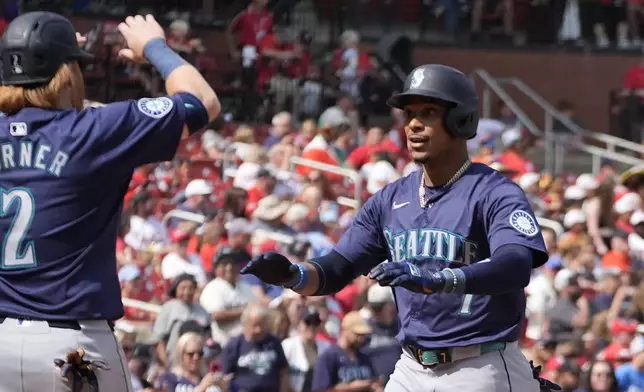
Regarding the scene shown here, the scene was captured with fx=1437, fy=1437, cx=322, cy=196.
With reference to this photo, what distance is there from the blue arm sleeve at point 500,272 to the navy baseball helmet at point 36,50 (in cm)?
146

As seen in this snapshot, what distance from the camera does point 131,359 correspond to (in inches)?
350

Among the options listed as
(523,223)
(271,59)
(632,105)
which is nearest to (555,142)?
(632,105)

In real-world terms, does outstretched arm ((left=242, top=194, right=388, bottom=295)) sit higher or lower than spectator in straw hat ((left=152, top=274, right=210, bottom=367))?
higher

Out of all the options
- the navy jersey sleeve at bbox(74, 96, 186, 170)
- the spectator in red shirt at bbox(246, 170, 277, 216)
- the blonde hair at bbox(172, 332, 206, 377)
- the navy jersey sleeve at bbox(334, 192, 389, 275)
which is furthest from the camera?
the spectator in red shirt at bbox(246, 170, 277, 216)

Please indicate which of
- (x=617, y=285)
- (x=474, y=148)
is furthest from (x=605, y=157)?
(x=617, y=285)

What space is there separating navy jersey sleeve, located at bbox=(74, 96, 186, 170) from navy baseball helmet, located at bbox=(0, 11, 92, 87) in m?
0.20

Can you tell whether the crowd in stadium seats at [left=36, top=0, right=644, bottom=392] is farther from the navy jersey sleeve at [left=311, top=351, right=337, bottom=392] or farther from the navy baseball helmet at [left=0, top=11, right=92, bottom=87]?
the navy baseball helmet at [left=0, top=11, right=92, bottom=87]

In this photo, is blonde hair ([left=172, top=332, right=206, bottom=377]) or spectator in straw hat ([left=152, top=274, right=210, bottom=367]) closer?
blonde hair ([left=172, top=332, right=206, bottom=377])

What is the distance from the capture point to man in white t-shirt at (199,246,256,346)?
10000 mm

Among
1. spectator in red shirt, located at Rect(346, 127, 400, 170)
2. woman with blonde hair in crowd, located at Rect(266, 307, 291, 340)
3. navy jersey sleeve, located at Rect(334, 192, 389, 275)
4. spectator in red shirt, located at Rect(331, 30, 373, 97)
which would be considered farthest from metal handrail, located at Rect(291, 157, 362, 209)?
navy jersey sleeve, located at Rect(334, 192, 389, 275)

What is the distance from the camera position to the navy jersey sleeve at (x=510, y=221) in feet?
16.3

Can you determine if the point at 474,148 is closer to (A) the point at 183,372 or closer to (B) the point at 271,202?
(B) the point at 271,202

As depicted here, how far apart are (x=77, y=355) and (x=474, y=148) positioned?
1211 cm

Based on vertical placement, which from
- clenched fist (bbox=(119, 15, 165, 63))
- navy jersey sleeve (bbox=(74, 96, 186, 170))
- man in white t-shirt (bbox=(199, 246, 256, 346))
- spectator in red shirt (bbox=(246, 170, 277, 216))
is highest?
clenched fist (bbox=(119, 15, 165, 63))
